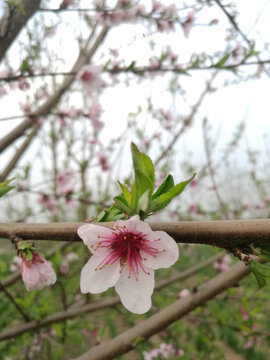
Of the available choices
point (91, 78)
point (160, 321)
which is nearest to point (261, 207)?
point (91, 78)

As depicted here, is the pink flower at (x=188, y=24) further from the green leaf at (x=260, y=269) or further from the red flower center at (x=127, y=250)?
the green leaf at (x=260, y=269)

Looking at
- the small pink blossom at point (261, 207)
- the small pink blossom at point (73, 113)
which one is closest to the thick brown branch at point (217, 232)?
the small pink blossom at point (73, 113)

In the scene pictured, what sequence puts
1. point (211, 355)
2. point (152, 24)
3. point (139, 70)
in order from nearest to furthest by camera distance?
point (139, 70) < point (152, 24) < point (211, 355)

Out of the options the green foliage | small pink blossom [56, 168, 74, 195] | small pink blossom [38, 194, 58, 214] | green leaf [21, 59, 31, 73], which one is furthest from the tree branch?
small pink blossom [56, 168, 74, 195]

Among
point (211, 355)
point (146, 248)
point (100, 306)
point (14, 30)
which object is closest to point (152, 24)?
point (14, 30)

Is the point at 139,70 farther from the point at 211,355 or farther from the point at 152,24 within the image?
the point at 211,355

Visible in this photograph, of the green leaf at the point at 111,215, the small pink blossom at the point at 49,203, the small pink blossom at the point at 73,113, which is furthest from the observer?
the small pink blossom at the point at 49,203

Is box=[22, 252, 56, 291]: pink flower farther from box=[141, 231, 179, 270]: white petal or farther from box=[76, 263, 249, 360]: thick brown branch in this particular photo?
box=[76, 263, 249, 360]: thick brown branch
